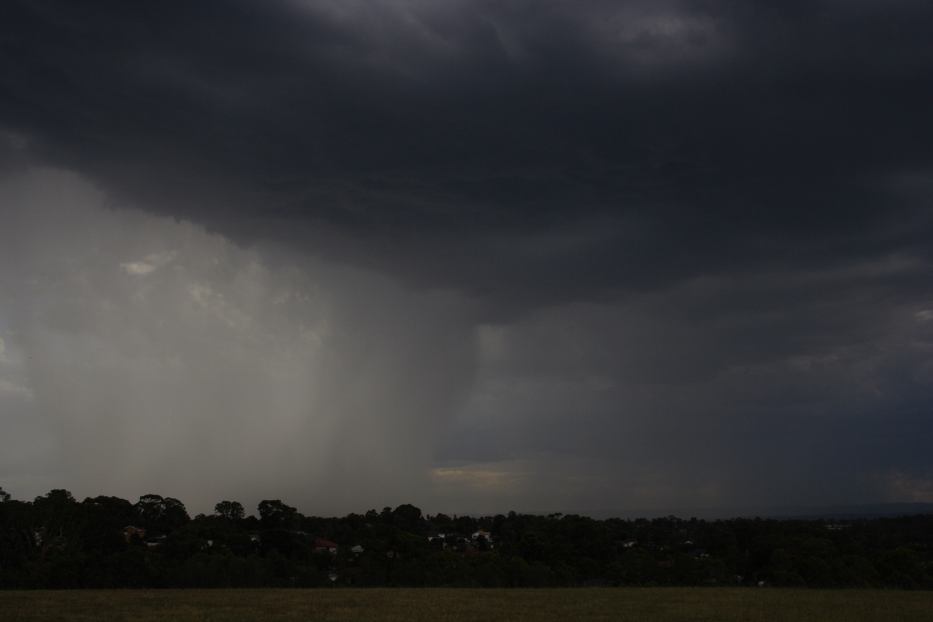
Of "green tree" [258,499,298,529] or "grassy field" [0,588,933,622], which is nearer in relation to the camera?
"grassy field" [0,588,933,622]

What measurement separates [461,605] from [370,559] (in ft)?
92.0

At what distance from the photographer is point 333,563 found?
2960 inches

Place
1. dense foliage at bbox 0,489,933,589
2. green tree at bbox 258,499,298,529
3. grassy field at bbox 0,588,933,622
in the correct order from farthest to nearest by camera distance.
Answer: green tree at bbox 258,499,298,529, dense foliage at bbox 0,489,933,589, grassy field at bbox 0,588,933,622

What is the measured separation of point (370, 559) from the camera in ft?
223

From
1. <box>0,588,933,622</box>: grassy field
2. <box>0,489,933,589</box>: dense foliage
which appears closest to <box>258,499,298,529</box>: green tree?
<box>0,489,933,589</box>: dense foliage

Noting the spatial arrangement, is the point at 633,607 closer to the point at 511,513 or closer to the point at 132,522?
the point at 132,522

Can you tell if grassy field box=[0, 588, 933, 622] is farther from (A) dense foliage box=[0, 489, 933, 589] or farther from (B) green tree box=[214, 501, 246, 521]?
(B) green tree box=[214, 501, 246, 521]

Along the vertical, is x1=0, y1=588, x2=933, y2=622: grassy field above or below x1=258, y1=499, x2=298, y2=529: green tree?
below

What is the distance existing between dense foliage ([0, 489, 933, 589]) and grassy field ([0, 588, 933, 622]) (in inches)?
433

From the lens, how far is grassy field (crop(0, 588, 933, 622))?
1414 inches

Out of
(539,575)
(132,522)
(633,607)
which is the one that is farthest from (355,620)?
(132,522)

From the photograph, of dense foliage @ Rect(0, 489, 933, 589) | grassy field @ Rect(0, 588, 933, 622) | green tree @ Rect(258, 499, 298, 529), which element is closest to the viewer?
grassy field @ Rect(0, 588, 933, 622)

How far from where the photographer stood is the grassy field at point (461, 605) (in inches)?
1414

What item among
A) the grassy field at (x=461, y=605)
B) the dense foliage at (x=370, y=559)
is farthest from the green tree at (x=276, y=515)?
the grassy field at (x=461, y=605)
